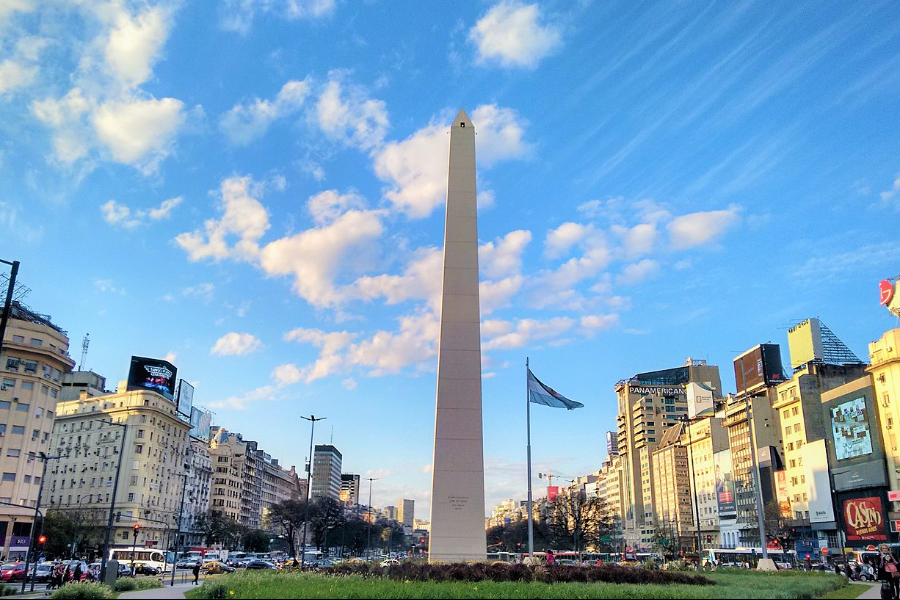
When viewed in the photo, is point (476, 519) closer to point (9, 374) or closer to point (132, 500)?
point (9, 374)

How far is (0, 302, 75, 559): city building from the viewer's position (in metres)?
61.4

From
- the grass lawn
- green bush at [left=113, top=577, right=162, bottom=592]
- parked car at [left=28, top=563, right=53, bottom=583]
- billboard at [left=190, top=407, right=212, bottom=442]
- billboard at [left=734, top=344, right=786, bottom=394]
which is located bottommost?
parked car at [left=28, top=563, right=53, bottom=583]

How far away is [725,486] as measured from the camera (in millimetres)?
102250

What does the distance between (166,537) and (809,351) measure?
3636 inches

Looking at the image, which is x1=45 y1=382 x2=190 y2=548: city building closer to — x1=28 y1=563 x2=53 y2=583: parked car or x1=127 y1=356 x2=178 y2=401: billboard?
x1=127 y1=356 x2=178 y2=401: billboard

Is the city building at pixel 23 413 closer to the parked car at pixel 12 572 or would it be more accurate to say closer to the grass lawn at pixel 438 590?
the parked car at pixel 12 572

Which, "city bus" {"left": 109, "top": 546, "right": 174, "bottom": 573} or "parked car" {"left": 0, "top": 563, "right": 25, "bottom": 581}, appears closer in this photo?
"parked car" {"left": 0, "top": 563, "right": 25, "bottom": 581}

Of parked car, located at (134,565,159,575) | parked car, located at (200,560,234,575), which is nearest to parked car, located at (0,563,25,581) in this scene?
parked car, located at (134,565,159,575)

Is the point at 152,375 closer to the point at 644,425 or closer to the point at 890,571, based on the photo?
the point at 890,571

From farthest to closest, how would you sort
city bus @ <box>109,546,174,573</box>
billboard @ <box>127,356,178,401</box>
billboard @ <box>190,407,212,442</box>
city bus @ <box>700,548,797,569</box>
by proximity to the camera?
billboard @ <box>190,407,212,442</box>, billboard @ <box>127,356,178,401</box>, city bus @ <box>700,548,797,569</box>, city bus @ <box>109,546,174,573</box>

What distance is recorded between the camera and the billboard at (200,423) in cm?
11700

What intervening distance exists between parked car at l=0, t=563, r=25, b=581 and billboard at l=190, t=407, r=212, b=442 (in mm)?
76900

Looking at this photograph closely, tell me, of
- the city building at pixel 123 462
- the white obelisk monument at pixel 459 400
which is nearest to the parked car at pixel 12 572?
the white obelisk monument at pixel 459 400

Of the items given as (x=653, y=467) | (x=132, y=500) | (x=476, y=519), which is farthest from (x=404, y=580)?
(x=653, y=467)
